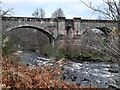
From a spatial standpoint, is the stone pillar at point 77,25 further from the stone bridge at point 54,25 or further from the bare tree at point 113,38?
the bare tree at point 113,38

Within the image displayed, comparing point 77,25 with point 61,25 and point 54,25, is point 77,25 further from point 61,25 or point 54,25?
point 54,25

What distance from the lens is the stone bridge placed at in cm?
4035

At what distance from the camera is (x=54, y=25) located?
43.5m

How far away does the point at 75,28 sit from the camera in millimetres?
44844

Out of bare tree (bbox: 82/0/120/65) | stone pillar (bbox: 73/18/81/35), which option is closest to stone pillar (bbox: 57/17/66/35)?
stone pillar (bbox: 73/18/81/35)

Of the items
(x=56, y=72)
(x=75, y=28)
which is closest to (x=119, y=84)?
(x=56, y=72)

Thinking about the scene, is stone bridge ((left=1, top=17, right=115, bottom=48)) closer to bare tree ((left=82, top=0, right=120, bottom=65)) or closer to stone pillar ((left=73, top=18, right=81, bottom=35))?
stone pillar ((left=73, top=18, right=81, bottom=35))

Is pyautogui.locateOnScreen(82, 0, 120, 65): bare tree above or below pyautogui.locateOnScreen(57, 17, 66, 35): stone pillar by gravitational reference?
above

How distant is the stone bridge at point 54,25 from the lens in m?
40.3

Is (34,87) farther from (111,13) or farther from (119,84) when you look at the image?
(111,13)

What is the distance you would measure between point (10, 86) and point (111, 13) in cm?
342

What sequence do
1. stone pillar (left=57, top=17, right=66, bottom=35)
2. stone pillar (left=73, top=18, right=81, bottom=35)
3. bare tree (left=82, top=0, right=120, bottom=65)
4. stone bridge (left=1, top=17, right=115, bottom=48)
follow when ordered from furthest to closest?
stone pillar (left=73, top=18, right=81, bottom=35) → stone pillar (left=57, top=17, right=66, bottom=35) → stone bridge (left=1, top=17, right=115, bottom=48) → bare tree (left=82, top=0, right=120, bottom=65)

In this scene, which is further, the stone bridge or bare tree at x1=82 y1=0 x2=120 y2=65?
the stone bridge

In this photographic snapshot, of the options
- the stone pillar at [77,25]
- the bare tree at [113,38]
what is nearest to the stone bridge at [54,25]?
the stone pillar at [77,25]
